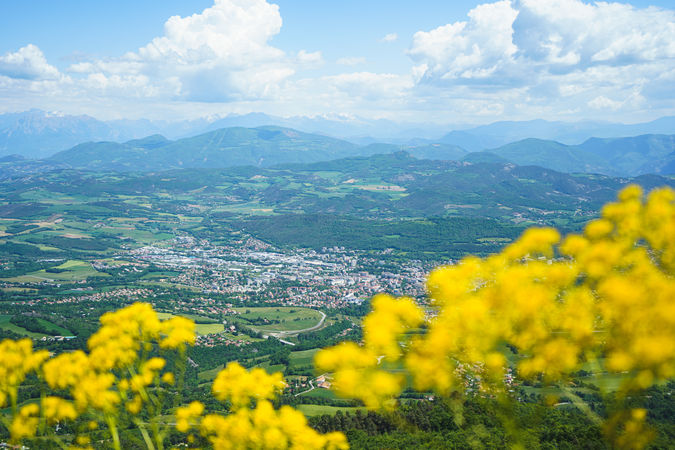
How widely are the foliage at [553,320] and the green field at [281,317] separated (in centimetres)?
9375

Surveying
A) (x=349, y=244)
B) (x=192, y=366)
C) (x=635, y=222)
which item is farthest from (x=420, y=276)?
(x=635, y=222)

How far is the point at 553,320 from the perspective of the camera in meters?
4.21

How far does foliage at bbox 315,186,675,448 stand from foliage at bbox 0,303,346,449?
1.53m

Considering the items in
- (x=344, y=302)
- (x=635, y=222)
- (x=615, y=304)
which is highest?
(x=635, y=222)

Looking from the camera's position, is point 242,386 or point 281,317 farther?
point 281,317

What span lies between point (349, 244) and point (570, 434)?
487 ft

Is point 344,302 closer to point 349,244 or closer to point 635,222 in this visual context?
point 349,244

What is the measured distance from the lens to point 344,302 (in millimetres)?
113500

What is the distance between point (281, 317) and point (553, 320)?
335ft

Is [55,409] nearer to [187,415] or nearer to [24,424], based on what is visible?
[24,424]

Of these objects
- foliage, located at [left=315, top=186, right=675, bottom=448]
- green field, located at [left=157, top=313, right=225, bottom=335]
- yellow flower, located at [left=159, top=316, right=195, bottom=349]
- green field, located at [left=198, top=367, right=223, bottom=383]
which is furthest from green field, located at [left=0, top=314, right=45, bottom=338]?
foliage, located at [left=315, top=186, right=675, bottom=448]

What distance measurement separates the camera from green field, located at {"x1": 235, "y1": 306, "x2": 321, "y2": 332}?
9669cm

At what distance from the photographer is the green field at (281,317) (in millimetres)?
96688

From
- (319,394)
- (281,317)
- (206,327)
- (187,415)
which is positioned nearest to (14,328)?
(206,327)
